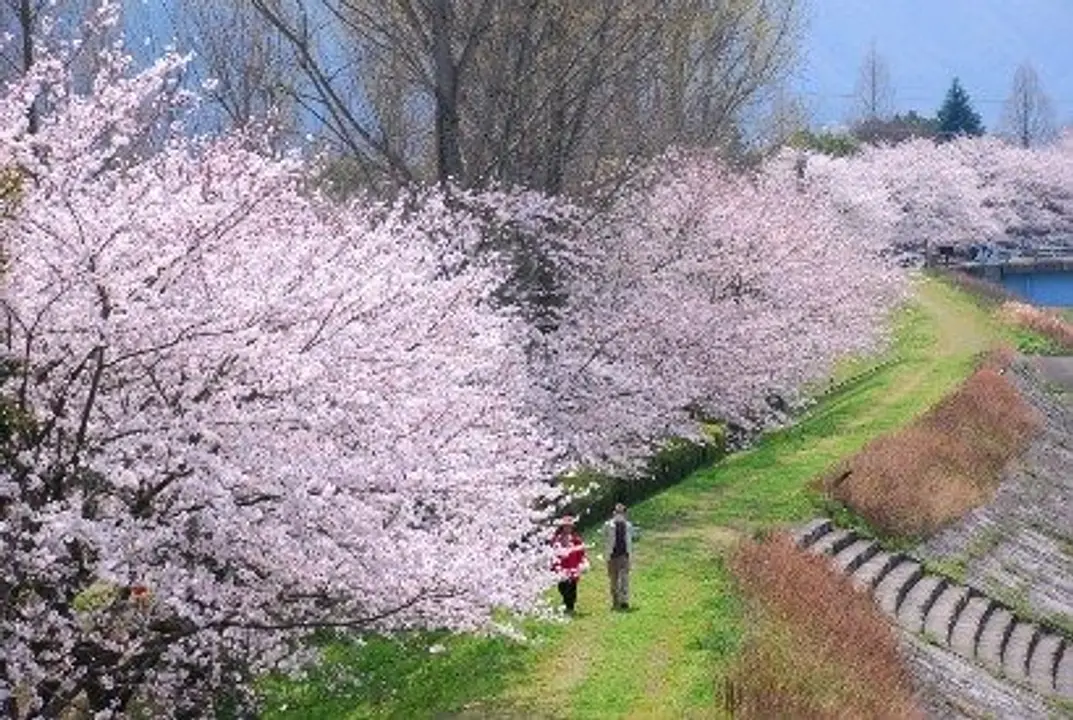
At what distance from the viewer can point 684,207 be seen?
31203mm

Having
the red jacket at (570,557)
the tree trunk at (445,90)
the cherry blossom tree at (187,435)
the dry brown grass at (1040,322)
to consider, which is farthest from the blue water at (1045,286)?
the cherry blossom tree at (187,435)

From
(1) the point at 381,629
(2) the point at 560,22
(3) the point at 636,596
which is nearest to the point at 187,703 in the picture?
(1) the point at 381,629

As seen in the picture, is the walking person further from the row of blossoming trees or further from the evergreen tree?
the evergreen tree

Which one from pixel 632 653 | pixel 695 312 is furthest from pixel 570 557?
pixel 695 312

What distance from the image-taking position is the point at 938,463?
30609mm

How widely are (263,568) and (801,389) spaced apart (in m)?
28.8

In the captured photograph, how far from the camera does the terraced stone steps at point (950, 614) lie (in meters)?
21.8

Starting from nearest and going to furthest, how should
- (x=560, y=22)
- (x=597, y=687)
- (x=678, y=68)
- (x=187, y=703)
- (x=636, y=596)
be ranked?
(x=187, y=703) < (x=597, y=687) < (x=636, y=596) < (x=560, y=22) < (x=678, y=68)

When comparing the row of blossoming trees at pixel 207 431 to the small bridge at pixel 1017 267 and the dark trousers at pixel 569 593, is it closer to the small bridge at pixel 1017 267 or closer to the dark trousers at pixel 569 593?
the dark trousers at pixel 569 593

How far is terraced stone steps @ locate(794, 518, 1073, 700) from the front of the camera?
2181 centimetres

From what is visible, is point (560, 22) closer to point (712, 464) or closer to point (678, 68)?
point (712, 464)

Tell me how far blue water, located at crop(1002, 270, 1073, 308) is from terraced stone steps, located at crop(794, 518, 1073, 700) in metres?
56.9

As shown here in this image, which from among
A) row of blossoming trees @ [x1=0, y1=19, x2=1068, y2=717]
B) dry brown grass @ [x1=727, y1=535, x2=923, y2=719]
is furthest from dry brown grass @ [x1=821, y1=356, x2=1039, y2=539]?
row of blossoming trees @ [x1=0, y1=19, x2=1068, y2=717]

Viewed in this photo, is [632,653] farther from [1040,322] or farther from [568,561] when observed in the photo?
[1040,322]
